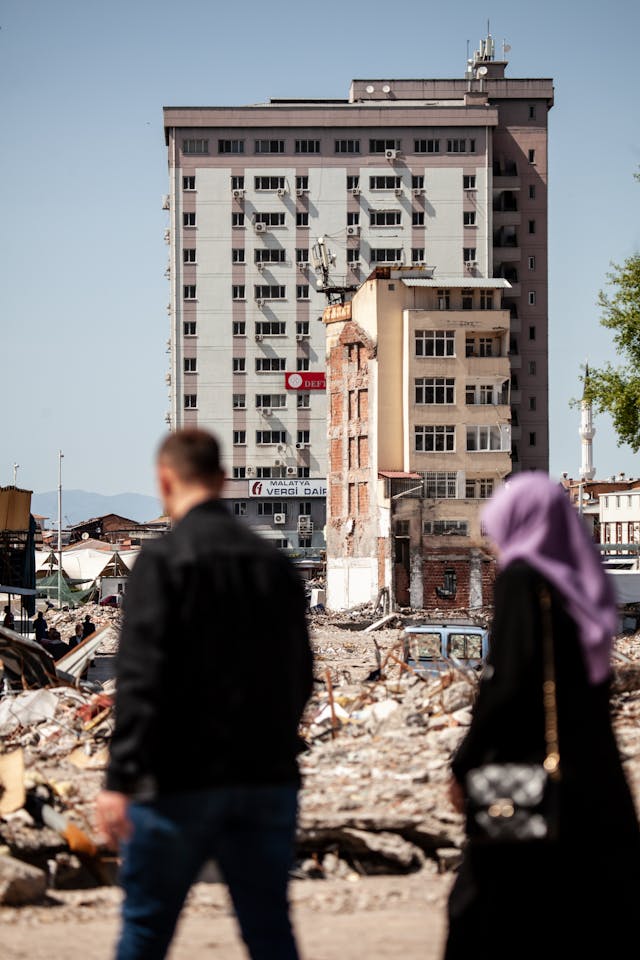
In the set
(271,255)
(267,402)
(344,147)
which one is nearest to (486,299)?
(267,402)

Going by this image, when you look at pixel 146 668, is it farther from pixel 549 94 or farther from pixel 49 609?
pixel 549 94

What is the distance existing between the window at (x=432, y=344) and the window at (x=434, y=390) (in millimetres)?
1119

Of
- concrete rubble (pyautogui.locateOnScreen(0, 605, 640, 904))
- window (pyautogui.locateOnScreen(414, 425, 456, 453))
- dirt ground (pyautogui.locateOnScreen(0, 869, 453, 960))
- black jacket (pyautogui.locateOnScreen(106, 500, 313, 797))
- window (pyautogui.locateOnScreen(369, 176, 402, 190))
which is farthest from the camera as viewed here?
window (pyautogui.locateOnScreen(369, 176, 402, 190))

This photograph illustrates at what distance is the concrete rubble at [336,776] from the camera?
25.5 ft

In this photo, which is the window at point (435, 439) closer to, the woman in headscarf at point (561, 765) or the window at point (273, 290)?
the window at point (273, 290)

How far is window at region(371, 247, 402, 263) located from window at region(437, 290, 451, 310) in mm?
30826

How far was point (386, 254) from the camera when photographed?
87688 mm

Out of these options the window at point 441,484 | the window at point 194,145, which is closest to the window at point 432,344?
the window at point 441,484

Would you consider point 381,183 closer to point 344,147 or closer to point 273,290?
point 344,147

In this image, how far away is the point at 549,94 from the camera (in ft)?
298

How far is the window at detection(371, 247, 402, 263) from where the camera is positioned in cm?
8769

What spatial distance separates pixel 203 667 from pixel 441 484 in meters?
52.4

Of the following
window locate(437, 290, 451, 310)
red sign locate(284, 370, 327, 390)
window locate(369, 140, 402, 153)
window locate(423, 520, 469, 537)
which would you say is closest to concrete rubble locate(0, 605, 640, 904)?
window locate(423, 520, 469, 537)

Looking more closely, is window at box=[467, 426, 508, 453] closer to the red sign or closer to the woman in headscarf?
the red sign
